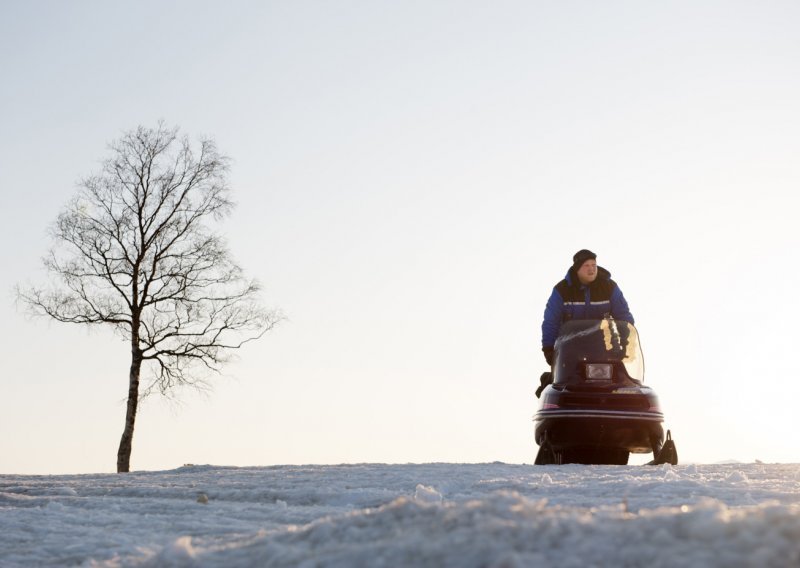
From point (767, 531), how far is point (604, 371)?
351 inches

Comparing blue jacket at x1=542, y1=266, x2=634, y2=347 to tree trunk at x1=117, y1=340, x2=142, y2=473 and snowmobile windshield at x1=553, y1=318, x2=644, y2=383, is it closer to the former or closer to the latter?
snowmobile windshield at x1=553, y1=318, x2=644, y2=383

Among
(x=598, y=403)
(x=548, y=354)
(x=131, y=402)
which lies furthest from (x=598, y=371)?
(x=131, y=402)

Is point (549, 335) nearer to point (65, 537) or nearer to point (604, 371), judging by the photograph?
point (604, 371)

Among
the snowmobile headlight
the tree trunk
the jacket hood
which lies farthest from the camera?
the tree trunk

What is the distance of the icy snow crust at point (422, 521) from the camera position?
2.71 meters

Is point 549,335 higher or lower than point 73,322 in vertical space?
lower

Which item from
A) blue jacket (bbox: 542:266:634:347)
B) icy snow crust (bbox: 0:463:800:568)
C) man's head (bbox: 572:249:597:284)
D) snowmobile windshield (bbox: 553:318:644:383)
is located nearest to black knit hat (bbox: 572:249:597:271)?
man's head (bbox: 572:249:597:284)

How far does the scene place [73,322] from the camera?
82.0 ft

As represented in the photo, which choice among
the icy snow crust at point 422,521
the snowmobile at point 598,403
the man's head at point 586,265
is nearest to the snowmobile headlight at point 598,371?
the snowmobile at point 598,403

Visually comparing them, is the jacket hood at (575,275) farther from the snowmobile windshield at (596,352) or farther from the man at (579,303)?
the snowmobile windshield at (596,352)

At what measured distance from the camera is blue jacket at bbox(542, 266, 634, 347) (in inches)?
484

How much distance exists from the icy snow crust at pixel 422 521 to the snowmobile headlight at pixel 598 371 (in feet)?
6.79

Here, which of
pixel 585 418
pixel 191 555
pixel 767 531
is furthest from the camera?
pixel 585 418

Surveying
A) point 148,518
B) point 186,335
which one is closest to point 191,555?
point 148,518
